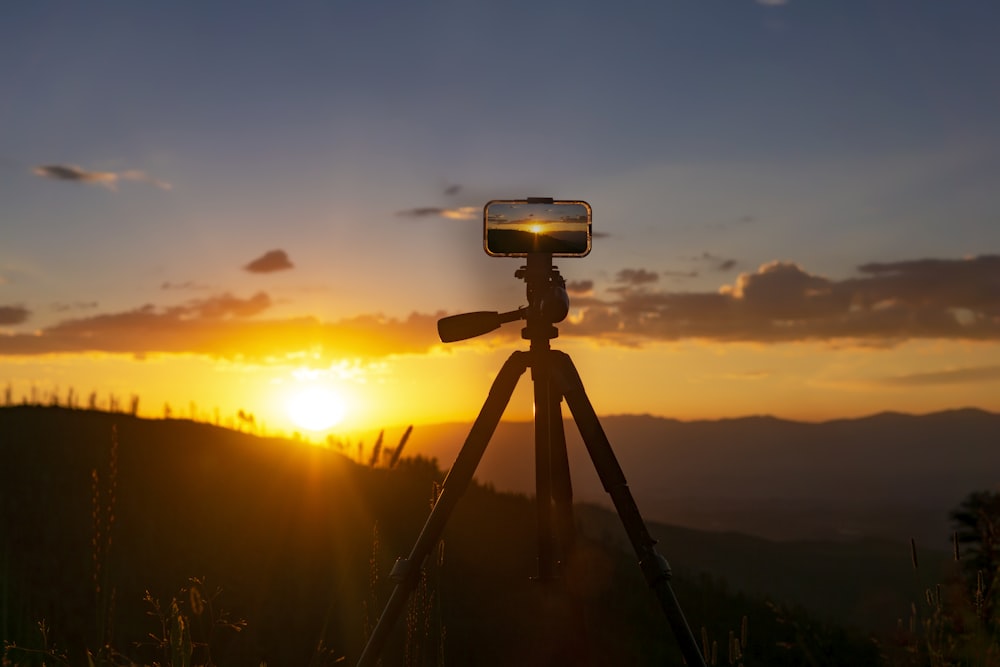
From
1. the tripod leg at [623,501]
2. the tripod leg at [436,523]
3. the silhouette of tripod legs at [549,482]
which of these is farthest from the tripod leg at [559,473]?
the tripod leg at [436,523]

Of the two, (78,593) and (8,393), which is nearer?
(78,593)

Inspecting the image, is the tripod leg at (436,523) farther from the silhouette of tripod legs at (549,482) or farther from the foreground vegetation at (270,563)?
the foreground vegetation at (270,563)

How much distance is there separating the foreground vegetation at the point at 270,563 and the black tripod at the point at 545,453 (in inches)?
92.3

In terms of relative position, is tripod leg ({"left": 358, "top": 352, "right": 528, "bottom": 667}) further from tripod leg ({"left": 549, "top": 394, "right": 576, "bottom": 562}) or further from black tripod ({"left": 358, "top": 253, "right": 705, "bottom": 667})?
tripod leg ({"left": 549, "top": 394, "right": 576, "bottom": 562})

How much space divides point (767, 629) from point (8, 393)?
37.3 feet

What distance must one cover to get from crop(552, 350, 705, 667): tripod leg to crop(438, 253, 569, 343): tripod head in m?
0.21

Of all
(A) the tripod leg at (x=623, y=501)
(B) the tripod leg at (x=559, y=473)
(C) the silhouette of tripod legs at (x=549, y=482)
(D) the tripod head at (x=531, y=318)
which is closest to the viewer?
(A) the tripod leg at (x=623, y=501)

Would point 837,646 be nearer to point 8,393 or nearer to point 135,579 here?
point 135,579

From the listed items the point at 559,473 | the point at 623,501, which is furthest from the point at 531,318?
the point at 623,501

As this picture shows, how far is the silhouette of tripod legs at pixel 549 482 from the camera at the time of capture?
406cm

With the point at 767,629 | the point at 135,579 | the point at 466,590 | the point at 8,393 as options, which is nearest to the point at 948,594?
the point at 466,590

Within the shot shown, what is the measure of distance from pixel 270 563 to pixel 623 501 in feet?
21.6

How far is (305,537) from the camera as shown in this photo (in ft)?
33.6

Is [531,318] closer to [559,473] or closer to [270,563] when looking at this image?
[559,473]
